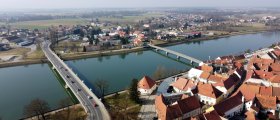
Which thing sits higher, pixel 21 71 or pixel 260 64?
pixel 260 64

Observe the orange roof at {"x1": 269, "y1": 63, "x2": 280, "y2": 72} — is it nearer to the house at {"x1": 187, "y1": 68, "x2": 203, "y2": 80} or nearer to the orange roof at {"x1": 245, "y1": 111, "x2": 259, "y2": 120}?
the house at {"x1": 187, "y1": 68, "x2": 203, "y2": 80}

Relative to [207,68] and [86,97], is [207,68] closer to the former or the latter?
[207,68]

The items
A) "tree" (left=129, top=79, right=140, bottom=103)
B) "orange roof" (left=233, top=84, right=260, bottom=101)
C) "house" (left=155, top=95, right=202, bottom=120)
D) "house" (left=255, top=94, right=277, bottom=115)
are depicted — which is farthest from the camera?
"tree" (left=129, top=79, right=140, bottom=103)

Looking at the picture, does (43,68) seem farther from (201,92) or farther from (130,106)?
(201,92)

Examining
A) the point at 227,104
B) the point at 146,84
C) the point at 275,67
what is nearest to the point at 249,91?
the point at 227,104

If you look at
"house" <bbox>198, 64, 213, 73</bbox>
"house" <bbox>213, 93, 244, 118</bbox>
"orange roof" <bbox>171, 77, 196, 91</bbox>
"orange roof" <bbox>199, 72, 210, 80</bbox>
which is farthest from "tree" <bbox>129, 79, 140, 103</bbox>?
"house" <bbox>198, 64, 213, 73</bbox>

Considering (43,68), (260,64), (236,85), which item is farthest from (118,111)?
(43,68)
